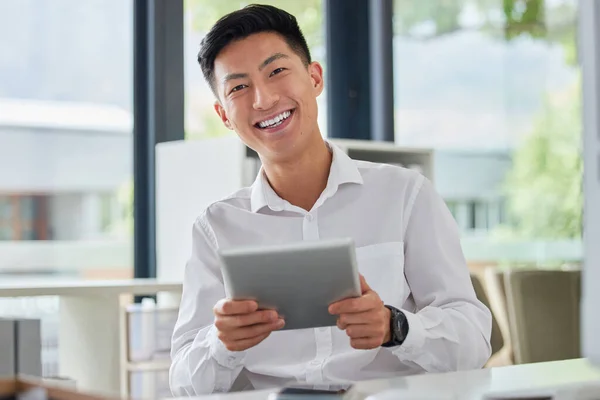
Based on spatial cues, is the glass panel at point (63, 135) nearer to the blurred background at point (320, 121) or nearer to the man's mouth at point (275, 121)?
the blurred background at point (320, 121)

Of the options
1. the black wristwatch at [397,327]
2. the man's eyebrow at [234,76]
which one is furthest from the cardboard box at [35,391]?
the man's eyebrow at [234,76]

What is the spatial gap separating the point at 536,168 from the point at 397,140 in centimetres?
101

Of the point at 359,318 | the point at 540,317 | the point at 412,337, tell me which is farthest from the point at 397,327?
the point at 540,317

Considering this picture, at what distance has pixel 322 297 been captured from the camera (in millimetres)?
1500

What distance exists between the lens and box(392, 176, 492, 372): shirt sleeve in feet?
5.70

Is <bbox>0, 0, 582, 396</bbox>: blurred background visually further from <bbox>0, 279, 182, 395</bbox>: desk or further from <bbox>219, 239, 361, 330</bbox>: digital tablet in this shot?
<bbox>219, 239, 361, 330</bbox>: digital tablet

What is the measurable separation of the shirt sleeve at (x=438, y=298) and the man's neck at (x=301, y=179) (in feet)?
0.75

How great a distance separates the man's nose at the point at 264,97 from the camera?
1992 mm

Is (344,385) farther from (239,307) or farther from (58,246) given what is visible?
(58,246)

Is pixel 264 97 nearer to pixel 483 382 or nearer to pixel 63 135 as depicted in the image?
pixel 483 382

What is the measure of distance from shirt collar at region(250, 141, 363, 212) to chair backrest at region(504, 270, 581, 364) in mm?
2042

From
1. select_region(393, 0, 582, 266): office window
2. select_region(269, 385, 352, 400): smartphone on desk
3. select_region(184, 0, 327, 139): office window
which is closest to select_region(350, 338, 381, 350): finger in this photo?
select_region(269, 385, 352, 400): smartphone on desk

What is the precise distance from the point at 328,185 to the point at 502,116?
3.45m

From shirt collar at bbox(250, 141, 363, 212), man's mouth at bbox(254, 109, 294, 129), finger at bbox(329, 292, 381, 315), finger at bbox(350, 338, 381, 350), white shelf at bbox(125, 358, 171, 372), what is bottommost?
white shelf at bbox(125, 358, 171, 372)
